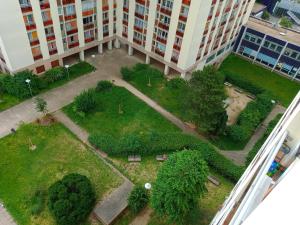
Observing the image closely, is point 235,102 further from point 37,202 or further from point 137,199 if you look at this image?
point 37,202

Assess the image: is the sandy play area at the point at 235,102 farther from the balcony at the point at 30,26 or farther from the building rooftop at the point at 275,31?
A: the balcony at the point at 30,26

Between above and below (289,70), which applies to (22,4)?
above

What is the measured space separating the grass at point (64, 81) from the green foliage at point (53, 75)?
59cm

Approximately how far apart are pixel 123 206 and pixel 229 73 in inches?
1271

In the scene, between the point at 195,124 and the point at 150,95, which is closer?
the point at 195,124

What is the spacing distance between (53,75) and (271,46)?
41.4 meters

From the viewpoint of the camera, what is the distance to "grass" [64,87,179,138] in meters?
36.6

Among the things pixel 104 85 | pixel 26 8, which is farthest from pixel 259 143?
pixel 26 8

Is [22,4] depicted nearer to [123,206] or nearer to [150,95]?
[150,95]

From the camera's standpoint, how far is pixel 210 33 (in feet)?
141

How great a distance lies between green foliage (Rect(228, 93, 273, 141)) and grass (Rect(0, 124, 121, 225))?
58.7ft

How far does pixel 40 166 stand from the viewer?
102 ft

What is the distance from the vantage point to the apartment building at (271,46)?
49.0 m

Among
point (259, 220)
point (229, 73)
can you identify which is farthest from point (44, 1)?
point (259, 220)
